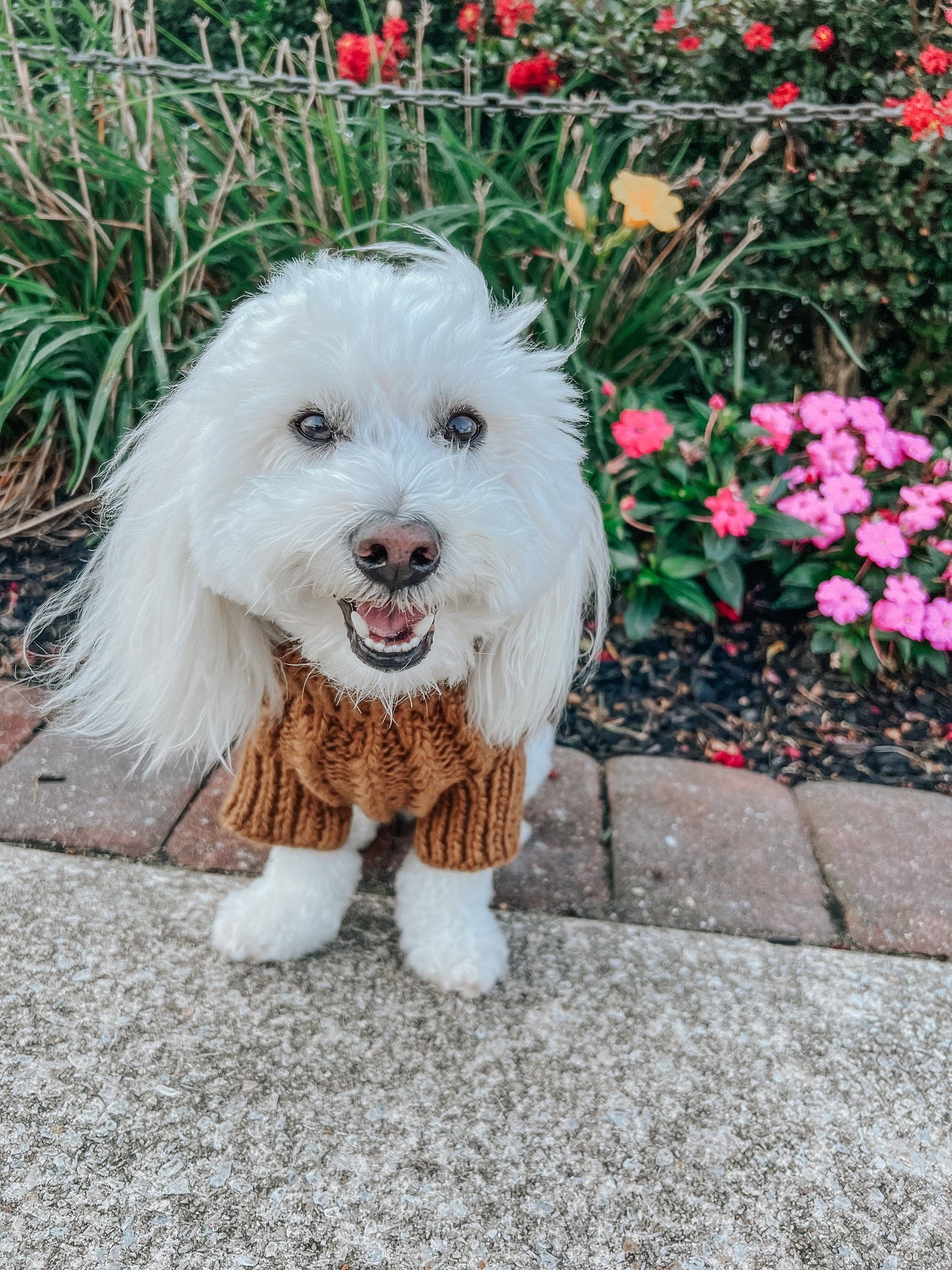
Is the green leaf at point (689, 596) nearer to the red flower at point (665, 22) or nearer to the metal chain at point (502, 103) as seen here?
the metal chain at point (502, 103)

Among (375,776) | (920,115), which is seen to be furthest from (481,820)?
(920,115)

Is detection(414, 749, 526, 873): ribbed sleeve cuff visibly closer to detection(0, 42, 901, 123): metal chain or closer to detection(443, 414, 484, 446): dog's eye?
detection(443, 414, 484, 446): dog's eye

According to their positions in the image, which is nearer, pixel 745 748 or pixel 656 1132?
pixel 656 1132

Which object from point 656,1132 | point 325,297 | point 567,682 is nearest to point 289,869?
point 567,682

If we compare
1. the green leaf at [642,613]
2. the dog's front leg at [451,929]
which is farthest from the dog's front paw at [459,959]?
the green leaf at [642,613]

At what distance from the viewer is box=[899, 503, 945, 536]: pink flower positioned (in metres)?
2.26

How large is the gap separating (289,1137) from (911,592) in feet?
6.19

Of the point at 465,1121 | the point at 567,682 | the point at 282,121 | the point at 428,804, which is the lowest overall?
the point at 465,1121

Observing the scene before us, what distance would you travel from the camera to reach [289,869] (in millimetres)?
1537

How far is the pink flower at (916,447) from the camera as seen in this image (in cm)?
235

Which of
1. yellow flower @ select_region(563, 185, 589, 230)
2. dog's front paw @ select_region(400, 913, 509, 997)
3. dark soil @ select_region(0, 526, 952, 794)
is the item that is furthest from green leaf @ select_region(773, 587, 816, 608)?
dog's front paw @ select_region(400, 913, 509, 997)

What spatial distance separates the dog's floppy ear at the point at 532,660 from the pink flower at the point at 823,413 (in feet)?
4.24

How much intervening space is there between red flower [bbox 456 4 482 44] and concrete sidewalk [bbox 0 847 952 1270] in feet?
9.42

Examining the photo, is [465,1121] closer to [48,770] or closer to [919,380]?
[48,770]
